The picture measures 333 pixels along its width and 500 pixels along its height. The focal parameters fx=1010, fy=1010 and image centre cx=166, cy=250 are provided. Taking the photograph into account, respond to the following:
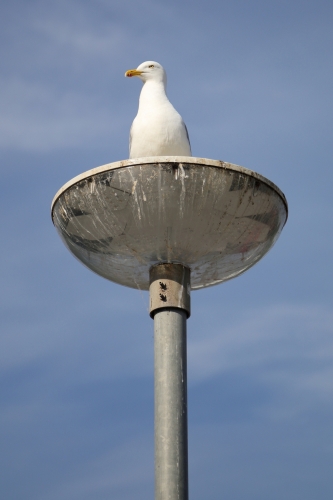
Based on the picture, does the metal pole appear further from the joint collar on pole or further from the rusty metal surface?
the rusty metal surface

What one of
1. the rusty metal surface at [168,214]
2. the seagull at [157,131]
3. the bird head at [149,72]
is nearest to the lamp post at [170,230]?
the rusty metal surface at [168,214]

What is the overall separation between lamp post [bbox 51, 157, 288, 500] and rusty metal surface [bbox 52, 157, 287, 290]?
14 mm

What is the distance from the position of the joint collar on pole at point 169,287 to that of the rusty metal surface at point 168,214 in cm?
12

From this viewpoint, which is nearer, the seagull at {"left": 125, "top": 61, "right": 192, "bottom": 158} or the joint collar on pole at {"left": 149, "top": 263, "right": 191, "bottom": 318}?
the joint collar on pole at {"left": 149, "top": 263, "right": 191, "bottom": 318}

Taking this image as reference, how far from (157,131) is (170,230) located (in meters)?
2.14

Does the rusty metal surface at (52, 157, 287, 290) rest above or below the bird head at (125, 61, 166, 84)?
below

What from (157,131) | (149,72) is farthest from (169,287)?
(149,72)

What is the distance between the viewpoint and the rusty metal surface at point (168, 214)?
14.1m

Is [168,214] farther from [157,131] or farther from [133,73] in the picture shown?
[133,73]

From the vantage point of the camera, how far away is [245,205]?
14.5 metres

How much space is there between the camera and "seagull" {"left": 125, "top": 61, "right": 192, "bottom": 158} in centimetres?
1587

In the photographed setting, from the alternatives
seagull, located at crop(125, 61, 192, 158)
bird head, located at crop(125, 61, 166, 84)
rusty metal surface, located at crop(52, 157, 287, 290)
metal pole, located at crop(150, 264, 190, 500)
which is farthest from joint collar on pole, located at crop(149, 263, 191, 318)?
bird head, located at crop(125, 61, 166, 84)

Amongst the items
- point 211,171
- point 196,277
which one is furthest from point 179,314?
point 211,171

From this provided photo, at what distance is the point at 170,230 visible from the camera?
14469 mm
